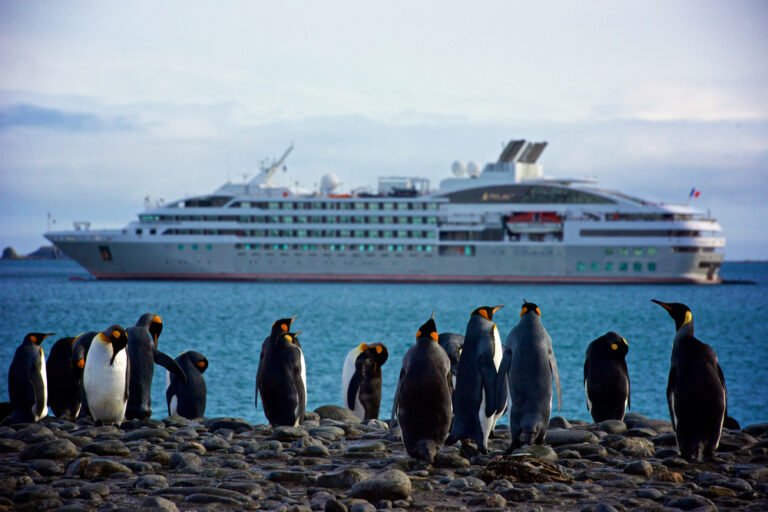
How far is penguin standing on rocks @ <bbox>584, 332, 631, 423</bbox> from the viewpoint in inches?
427

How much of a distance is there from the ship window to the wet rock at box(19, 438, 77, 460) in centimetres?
7118

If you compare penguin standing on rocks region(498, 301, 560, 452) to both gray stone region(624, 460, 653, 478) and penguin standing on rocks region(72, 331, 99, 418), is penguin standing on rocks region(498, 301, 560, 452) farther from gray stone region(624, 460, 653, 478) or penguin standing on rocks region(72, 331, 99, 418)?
penguin standing on rocks region(72, 331, 99, 418)

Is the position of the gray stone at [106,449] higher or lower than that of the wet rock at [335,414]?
higher

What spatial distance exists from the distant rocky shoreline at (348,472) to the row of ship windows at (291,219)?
68077 millimetres

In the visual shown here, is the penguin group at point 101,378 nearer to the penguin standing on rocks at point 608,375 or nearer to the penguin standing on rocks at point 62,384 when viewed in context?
the penguin standing on rocks at point 62,384

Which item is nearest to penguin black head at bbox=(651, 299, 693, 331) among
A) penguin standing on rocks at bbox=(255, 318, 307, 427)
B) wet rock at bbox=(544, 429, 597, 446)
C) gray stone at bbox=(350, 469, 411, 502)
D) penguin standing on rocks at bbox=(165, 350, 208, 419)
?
wet rock at bbox=(544, 429, 597, 446)

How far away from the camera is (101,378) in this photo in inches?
408

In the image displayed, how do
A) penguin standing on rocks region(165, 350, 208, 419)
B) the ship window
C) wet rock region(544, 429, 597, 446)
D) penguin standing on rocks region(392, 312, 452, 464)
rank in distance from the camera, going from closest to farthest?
1. penguin standing on rocks region(392, 312, 452, 464)
2. wet rock region(544, 429, 597, 446)
3. penguin standing on rocks region(165, 350, 208, 419)
4. the ship window

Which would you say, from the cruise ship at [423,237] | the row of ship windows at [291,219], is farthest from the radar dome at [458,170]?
the row of ship windows at [291,219]

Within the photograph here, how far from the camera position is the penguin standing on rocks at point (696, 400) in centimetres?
832

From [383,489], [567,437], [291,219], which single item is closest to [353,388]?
[567,437]

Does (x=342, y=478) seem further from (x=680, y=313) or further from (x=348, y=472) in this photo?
(x=680, y=313)

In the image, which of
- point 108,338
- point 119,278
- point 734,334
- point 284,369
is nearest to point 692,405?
point 284,369

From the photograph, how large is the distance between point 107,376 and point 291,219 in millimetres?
68825
